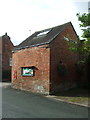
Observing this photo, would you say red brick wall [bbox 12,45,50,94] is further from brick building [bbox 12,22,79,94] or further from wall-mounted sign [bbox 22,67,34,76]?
wall-mounted sign [bbox 22,67,34,76]

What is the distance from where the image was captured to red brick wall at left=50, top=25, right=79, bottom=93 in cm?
1544

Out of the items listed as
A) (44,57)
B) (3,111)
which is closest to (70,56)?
(44,57)

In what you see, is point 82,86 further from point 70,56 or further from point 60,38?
point 60,38

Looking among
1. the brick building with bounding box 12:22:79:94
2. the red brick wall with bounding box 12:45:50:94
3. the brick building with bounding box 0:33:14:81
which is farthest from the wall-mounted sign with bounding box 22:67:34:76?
the brick building with bounding box 0:33:14:81

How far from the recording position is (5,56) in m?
31.3

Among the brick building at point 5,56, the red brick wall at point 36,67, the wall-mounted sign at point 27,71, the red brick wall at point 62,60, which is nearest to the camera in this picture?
the red brick wall at point 36,67

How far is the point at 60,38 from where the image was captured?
16750mm

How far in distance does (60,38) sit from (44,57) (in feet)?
8.80

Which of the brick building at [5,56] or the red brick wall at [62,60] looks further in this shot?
the brick building at [5,56]

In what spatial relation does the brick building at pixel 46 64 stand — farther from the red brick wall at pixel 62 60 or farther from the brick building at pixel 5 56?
the brick building at pixel 5 56

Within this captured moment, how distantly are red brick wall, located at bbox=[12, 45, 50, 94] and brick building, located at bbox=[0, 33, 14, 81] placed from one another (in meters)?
11.7

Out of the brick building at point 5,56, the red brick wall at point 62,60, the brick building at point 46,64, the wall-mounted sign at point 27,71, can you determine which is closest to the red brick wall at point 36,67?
the brick building at point 46,64

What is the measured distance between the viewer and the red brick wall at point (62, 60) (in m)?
15.4

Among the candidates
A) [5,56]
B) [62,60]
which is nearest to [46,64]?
[62,60]
